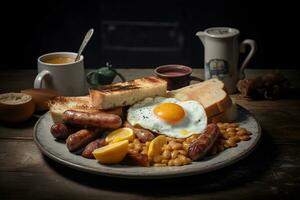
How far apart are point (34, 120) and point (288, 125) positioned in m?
1.01

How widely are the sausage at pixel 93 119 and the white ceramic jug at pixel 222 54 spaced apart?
73 cm

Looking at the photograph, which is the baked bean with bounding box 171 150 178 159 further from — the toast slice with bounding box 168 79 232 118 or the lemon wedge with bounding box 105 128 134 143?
the toast slice with bounding box 168 79 232 118

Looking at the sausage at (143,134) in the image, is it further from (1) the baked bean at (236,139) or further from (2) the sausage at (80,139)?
(1) the baked bean at (236,139)

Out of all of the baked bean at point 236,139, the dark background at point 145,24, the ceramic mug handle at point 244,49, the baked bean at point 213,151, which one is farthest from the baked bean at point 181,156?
the dark background at point 145,24

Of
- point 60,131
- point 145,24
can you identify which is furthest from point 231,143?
point 145,24

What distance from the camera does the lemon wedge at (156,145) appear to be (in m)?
1.80

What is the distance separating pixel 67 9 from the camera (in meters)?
3.84

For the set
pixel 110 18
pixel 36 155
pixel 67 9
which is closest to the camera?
pixel 36 155

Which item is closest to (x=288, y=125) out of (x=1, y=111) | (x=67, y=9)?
(x=1, y=111)

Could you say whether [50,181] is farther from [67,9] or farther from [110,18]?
[110,18]

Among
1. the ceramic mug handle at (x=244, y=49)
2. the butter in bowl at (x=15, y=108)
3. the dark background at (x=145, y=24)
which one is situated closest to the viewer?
the butter in bowl at (x=15, y=108)

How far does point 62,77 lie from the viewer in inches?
95.6

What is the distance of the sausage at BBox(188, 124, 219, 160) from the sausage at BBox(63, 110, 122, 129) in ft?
0.97

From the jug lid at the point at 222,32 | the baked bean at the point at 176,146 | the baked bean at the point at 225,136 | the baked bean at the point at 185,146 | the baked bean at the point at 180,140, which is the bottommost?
the baked bean at the point at 225,136
